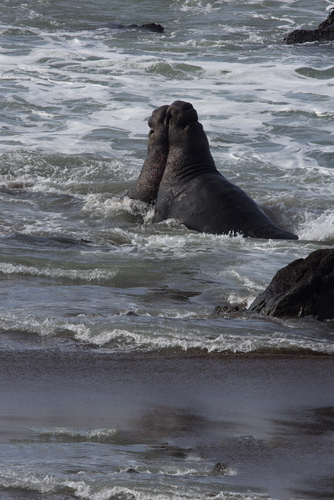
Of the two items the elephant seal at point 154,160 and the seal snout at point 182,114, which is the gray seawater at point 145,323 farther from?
the seal snout at point 182,114

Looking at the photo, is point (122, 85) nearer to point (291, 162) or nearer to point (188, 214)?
point (291, 162)

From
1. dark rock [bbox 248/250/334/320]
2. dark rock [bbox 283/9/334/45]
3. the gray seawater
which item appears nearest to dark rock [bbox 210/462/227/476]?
the gray seawater

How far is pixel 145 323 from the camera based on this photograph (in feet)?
14.0

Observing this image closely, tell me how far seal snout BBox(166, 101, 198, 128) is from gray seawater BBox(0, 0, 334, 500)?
1225 mm

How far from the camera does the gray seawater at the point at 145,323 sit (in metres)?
2.52

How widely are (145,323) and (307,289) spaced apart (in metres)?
1.14

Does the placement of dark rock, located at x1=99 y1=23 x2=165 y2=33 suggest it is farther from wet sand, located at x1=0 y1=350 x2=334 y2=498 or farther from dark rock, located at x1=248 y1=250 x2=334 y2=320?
wet sand, located at x1=0 y1=350 x2=334 y2=498

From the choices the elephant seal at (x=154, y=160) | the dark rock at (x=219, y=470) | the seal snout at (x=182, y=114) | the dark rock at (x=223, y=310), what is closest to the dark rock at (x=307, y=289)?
the dark rock at (x=223, y=310)

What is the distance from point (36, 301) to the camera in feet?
15.8

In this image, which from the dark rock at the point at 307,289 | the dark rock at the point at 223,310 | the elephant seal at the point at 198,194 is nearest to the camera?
the dark rock at the point at 307,289

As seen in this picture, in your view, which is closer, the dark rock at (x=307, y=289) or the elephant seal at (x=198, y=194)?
the dark rock at (x=307, y=289)

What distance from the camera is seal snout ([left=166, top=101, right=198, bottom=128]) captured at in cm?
804

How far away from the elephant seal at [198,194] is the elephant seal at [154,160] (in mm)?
117

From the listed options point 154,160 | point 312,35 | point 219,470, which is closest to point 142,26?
point 312,35
